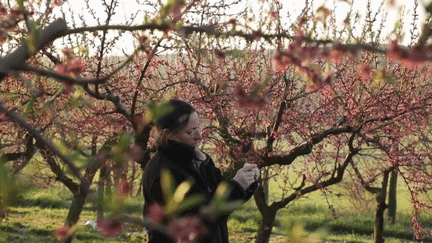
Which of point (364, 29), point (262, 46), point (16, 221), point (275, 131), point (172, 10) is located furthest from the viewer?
point (16, 221)

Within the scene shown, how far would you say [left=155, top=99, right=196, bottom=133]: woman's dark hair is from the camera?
356 cm

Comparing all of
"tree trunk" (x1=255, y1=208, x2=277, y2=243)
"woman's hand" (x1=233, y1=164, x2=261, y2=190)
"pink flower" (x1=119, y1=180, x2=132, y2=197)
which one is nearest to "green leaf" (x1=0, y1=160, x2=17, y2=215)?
"pink flower" (x1=119, y1=180, x2=132, y2=197)

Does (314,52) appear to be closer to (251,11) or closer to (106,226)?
(106,226)

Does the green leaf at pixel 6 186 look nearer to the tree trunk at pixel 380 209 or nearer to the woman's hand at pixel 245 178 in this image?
the woman's hand at pixel 245 178

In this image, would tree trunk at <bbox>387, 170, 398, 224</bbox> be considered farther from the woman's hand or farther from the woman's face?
the woman's face

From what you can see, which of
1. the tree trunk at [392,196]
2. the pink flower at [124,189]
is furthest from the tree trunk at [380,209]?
the pink flower at [124,189]

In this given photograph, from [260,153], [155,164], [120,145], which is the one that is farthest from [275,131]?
[120,145]

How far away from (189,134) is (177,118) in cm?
12

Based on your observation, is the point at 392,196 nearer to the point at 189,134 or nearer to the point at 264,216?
the point at 264,216

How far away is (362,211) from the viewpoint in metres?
18.2

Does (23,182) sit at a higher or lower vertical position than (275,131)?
lower

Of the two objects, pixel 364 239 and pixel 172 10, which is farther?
pixel 364 239

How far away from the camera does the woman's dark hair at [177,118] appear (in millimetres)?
3561

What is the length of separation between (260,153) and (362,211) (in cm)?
1173
